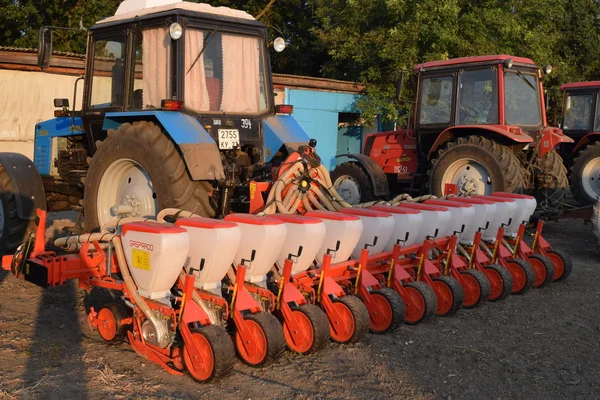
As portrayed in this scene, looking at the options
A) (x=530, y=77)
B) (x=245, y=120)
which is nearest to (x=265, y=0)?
(x=530, y=77)

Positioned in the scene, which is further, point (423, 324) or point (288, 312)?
point (423, 324)

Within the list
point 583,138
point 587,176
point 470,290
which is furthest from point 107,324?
point 583,138

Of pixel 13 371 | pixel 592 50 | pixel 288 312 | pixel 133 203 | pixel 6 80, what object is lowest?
pixel 13 371

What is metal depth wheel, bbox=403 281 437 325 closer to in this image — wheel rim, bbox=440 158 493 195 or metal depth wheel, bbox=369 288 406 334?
metal depth wheel, bbox=369 288 406 334

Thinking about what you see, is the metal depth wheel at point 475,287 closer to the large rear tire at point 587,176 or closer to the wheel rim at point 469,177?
the wheel rim at point 469,177

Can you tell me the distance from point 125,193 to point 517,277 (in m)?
3.52

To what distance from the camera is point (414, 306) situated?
4844 millimetres

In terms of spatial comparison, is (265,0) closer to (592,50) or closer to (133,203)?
(592,50)

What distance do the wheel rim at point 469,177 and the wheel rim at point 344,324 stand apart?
431 centimetres

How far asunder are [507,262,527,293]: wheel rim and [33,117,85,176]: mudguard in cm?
439

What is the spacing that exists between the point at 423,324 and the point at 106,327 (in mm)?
2253

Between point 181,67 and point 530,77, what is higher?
point 530,77

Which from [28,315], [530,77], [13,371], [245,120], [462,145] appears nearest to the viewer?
[13,371]

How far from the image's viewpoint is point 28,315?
16.1ft
